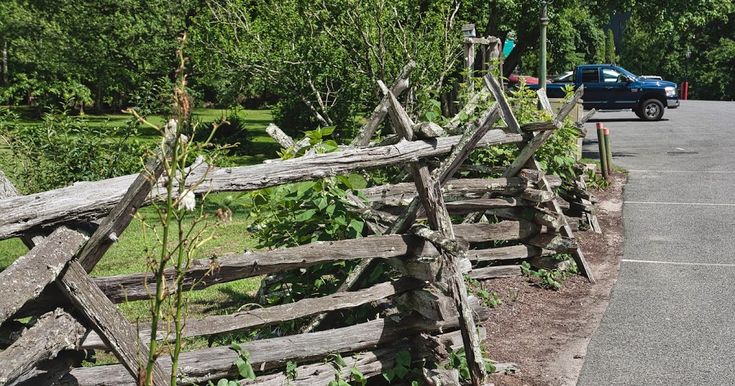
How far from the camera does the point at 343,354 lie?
540 cm

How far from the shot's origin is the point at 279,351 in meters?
5.00

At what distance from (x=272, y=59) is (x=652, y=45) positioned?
39.1 m

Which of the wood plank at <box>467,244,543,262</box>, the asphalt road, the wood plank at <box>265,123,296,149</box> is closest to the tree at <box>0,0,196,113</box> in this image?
the asphalt road

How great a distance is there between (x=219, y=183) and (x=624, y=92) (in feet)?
88.0

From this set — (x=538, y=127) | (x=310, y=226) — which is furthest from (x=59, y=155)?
(x=538, y=127)

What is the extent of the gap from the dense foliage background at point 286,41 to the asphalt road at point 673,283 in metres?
3.50

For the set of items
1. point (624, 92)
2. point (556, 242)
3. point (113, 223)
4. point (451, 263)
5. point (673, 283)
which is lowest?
point (673, 283)

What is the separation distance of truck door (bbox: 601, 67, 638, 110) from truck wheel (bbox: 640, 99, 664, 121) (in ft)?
1.65

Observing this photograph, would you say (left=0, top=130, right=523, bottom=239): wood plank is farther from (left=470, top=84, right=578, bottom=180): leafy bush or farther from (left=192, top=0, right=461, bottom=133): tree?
(left=192, top=0, right=461, bottom=133): tree

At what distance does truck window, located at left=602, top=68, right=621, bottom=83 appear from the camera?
29328mm

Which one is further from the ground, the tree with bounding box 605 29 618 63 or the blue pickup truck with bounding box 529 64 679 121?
A: the tree with bounding box 605 29 618 63

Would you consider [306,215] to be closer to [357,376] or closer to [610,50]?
[357,376]

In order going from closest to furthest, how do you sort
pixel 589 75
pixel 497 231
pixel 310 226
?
pixel 310 226 < pixel 497 231 < pixel 589 75

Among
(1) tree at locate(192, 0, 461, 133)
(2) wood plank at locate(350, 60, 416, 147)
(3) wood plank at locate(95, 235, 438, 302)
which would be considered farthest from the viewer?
(1) tree at locate(192, 0, 461, 133)
